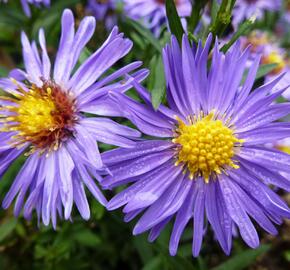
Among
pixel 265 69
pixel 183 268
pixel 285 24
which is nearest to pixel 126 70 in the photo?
pixel 265 69

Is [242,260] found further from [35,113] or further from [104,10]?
[104,10]

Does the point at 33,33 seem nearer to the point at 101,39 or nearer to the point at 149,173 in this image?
the point at 101,39

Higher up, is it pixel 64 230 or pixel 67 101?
pixel 67 101

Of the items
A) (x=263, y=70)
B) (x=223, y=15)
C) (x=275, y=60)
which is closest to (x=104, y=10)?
(x=275, y=60)

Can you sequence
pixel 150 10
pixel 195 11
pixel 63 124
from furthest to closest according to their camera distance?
pixel 150 10 → pixel 195 11 → pixel 63 124

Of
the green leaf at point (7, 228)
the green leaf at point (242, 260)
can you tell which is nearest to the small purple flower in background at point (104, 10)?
the green leaf at point (7, 228)

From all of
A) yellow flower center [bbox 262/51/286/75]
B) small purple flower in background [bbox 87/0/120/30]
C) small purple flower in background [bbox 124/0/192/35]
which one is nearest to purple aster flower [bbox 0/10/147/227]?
small purple flower in background [bbox 124/0/192/35]
